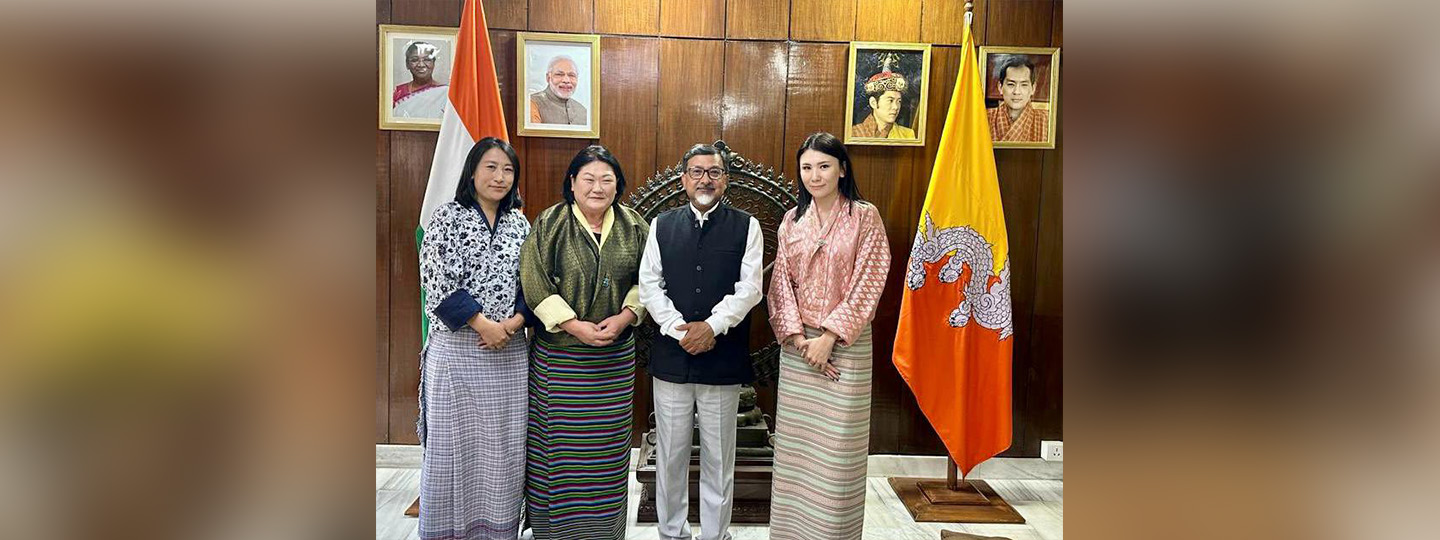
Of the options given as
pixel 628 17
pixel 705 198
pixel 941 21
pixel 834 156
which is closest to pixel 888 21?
pixel 941 21

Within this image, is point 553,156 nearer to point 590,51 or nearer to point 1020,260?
point 590,51

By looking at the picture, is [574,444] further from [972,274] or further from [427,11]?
[427,11]

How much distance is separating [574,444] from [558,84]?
1799 mm

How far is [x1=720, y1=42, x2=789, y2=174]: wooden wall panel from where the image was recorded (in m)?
3.62

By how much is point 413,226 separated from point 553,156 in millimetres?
785

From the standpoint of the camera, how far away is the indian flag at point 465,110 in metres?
2.91

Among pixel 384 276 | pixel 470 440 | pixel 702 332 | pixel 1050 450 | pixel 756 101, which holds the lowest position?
pixel 1050 450

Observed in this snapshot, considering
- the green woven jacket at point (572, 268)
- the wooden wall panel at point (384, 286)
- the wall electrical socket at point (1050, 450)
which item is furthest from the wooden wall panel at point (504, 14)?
the wall electrical socket at point (1050, 450)

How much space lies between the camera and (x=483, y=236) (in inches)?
104

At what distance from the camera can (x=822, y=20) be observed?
11.9 feet

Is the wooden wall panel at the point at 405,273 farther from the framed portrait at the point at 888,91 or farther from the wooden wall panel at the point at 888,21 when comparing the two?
the wooden wall panel at the point at 888,21

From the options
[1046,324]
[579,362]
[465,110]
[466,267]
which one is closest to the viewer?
[466,267]

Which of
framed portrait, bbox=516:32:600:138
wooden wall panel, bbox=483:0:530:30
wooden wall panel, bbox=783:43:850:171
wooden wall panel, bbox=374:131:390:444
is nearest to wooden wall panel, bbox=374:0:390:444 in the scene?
wooden wall panel, bbox=374:131:390:444
